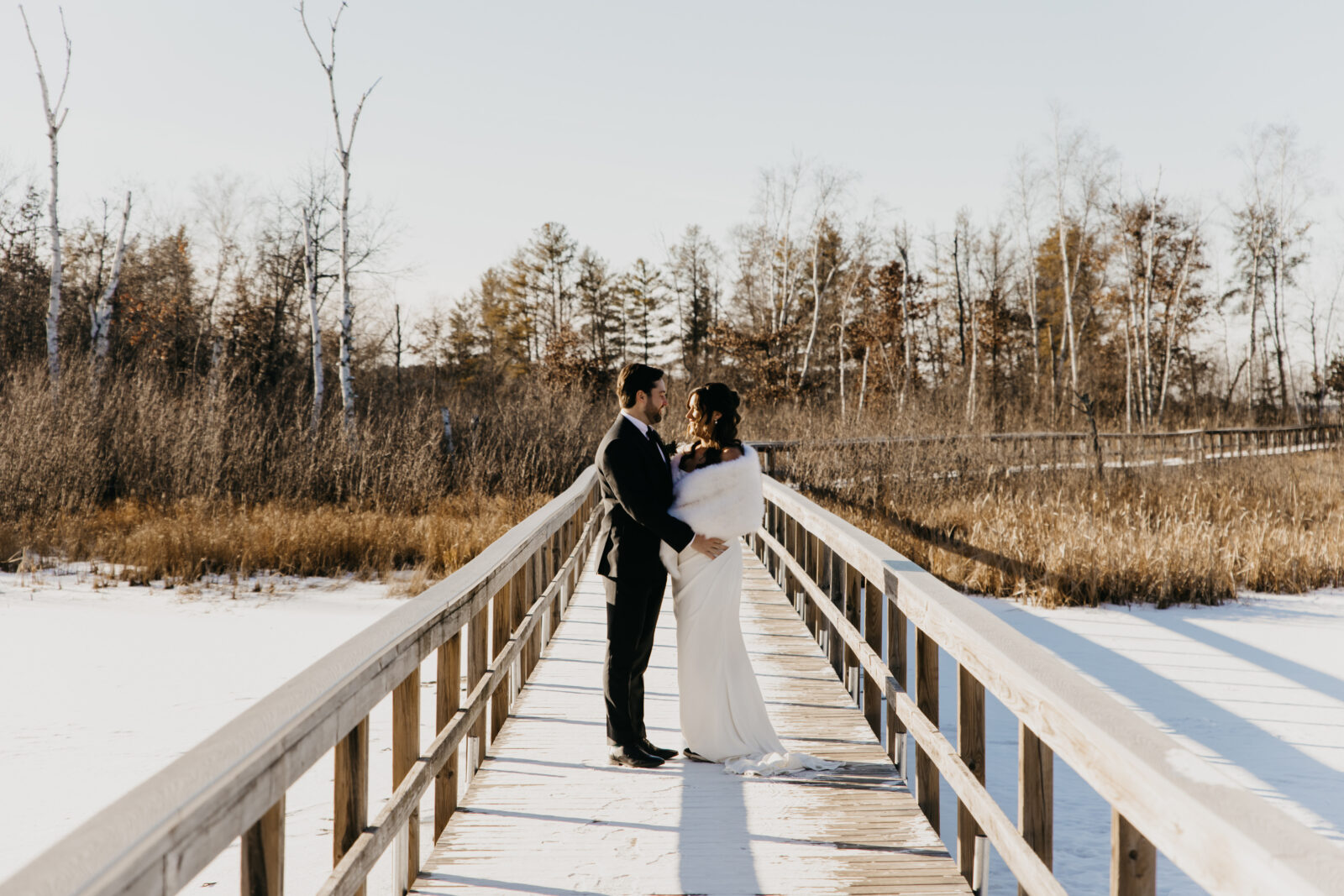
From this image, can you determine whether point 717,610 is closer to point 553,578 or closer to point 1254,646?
point 553,578

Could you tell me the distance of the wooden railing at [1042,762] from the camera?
1.17 metres

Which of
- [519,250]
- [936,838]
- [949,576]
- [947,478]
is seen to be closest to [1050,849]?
[936,838]

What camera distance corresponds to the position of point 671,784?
338 centimetres

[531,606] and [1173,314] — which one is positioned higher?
[1173,314]

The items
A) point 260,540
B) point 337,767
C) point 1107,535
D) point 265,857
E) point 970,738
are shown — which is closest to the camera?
point 265,857

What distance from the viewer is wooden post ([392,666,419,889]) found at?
2525 mm

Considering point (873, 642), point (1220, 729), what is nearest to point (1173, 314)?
point (1220, 729)

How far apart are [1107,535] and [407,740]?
1129 cm

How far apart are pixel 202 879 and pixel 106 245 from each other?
3160 centimetres

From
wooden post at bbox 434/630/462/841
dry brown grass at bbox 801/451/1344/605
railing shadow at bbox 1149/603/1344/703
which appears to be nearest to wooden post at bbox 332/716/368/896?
wooden post at bbox 434/630/462/841

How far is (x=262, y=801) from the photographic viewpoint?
57.6 inches

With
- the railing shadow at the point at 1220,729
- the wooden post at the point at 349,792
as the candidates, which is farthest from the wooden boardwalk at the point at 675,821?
the railing shadow at the point at 1220,729

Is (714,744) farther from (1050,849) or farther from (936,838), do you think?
(1050,849)

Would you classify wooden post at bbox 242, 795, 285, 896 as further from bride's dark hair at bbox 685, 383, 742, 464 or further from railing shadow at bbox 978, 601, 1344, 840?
railing shadow at bbox 978, 601, 1344, 840
